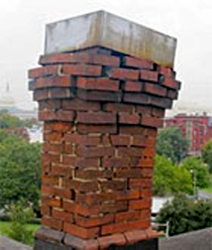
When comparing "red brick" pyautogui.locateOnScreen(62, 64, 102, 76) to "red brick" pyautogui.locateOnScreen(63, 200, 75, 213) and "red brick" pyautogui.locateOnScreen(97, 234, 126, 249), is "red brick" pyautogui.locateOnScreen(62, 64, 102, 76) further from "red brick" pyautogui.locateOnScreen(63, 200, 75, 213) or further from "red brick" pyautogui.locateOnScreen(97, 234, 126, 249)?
"red brick" pyautogui.locateOnScreen(97, 234, 126, 249)

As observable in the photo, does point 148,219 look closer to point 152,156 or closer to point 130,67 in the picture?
point 152,156

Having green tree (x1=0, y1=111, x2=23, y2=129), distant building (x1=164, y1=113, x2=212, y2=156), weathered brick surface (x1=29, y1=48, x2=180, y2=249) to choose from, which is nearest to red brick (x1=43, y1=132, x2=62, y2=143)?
weathered brick surface (x1=29, y1=48, x2=180, y2=249)

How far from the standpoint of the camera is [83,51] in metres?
2.14

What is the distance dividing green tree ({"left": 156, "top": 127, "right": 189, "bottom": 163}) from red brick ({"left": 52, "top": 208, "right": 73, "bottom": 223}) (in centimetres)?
4305

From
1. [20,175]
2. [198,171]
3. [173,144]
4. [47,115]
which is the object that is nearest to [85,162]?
[47,115]

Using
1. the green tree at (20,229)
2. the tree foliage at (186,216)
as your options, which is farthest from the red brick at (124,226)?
the tree foliage at (186,216)

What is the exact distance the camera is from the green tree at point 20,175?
25.1 meters

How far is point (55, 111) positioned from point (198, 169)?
34.9 metres

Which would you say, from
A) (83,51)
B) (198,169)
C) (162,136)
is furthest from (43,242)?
(162,136)

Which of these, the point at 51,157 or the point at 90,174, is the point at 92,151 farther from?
the point at 51,157

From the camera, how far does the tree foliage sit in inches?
680

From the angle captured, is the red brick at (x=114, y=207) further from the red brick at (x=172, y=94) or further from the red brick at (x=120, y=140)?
the red brick at (x=172, y=94)

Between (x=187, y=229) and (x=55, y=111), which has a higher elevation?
(x=55, y=111)

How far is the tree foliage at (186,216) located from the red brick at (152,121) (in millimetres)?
15445
